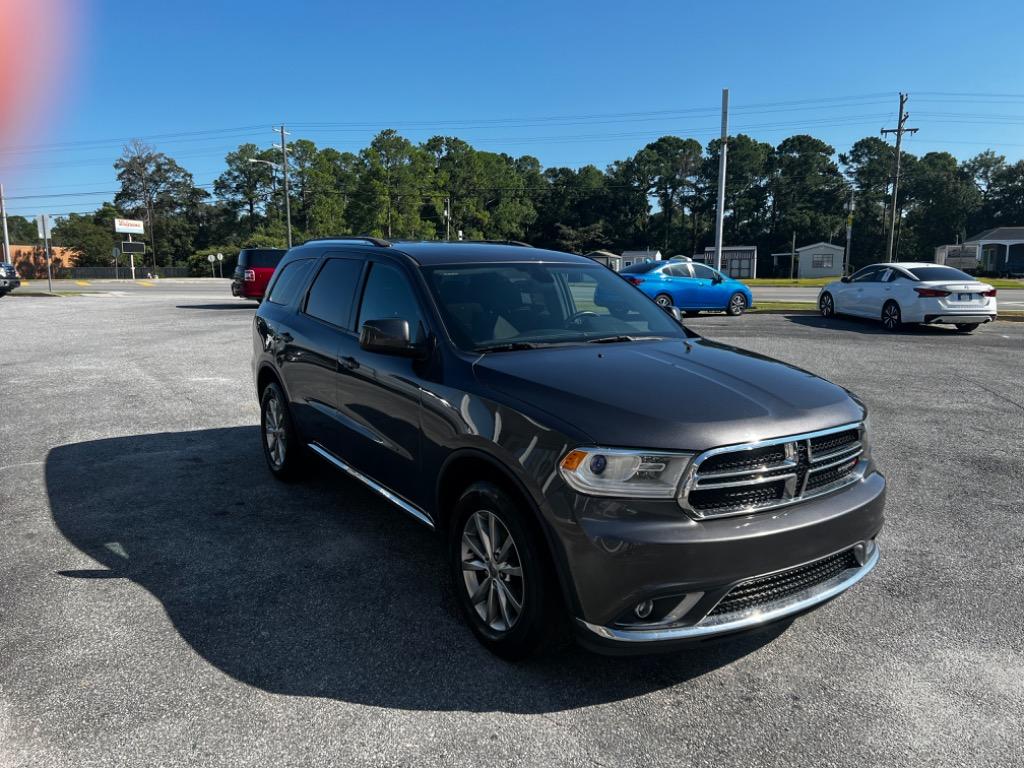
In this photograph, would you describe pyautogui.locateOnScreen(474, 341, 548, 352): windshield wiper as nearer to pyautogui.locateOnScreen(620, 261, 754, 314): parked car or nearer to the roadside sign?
pyautogui.locateOnScreen(620, 261, 754, 314): parked car

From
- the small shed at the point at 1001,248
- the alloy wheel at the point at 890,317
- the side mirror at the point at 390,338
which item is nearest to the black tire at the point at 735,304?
the alloy wheel at the point at 890,317

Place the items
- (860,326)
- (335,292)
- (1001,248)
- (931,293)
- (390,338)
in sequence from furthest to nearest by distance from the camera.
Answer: (1001,248)
(860,326)
(931,293)
(335,292)
(390,338)

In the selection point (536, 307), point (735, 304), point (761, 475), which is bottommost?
point (735, 304)

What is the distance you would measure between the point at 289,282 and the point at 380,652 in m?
3.40

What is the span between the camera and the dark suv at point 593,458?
2676 millimetres

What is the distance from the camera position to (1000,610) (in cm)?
362

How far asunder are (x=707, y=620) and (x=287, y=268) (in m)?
4.47

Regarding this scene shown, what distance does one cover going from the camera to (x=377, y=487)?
164 inches

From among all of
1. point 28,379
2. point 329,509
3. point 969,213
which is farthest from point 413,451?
point 969,213

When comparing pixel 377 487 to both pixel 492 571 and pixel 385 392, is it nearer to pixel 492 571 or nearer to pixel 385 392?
pixel 385 392

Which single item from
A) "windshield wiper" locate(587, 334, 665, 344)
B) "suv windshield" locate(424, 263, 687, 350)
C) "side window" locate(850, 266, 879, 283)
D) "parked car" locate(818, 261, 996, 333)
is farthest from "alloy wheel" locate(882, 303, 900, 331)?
"windshield wiper" locate(587, 334, 665, 344)

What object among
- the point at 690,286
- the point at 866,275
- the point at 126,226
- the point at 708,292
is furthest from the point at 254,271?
the point at 126,226

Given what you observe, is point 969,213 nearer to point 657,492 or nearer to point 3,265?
point 3,265

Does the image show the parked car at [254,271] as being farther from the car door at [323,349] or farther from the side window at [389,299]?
the side window at [389,299]
